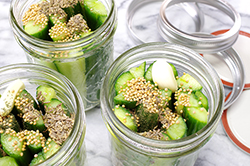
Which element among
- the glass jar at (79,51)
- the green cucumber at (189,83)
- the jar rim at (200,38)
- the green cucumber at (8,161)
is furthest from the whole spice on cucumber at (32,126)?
the jar rim at (200,38)

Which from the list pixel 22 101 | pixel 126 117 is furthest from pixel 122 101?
pixel 22 101

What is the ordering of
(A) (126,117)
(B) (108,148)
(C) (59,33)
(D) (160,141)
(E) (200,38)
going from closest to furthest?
1. (D) (160,141)
2. (A) (126,117)
3. (C) (59,33)
4. (B) (108,148)
5. (E) (200,38)

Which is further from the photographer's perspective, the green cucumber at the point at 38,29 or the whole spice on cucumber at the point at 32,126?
the green cucumber at the point at 38,29

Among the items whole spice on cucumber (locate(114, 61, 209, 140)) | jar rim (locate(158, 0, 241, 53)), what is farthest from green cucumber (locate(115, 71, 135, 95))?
jar rim (locate(158, 0, 241, 53))

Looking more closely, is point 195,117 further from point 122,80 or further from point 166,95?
point 122,80

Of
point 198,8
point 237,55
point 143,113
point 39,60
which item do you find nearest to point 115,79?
point 143,113

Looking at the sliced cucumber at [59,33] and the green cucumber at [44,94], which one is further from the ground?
the sliced cucumber at [59,33]

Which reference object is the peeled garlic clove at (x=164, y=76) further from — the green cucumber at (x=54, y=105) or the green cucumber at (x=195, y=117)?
the green cucumber at (x=54, y=105)
